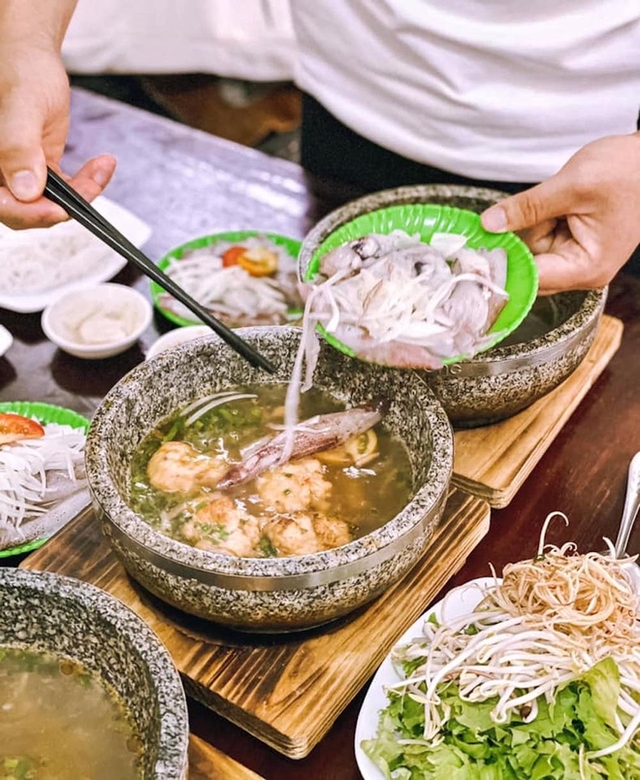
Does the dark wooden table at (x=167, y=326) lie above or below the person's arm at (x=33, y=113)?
below

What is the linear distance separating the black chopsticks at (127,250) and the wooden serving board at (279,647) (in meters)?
0.44

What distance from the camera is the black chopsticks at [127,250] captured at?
1.62m

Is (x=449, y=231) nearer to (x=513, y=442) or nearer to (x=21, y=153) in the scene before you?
(x=513, y=442)

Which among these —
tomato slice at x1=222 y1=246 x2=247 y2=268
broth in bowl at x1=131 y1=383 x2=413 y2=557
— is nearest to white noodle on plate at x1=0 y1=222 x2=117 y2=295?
tomato slice at x1=222 y1=246 x2=247 y2=268

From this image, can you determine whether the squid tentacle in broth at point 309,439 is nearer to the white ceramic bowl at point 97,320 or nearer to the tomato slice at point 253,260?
the white ceramic bowl at point 97,320

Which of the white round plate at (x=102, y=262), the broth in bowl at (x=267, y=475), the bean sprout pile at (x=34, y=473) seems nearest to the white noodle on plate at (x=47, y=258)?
the white round plate at (x=102, y=262)

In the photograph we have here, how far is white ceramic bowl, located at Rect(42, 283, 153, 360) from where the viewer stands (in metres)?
2.24

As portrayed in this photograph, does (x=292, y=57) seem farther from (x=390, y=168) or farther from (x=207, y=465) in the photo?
(x=207, y=465)

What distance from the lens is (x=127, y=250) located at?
5.32ft

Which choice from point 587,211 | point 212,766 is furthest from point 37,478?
point 587,211

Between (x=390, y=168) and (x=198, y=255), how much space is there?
687 mm

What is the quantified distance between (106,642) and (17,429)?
819mm

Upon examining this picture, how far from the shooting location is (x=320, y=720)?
1.38 metres

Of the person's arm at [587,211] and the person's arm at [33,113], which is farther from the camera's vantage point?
the person's arm at [587,211]
